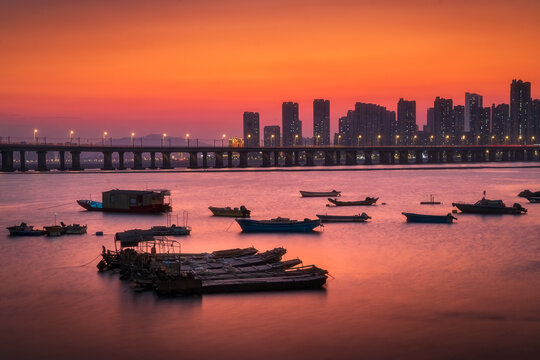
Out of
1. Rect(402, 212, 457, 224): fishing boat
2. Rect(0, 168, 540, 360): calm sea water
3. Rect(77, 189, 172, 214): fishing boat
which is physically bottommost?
Rect(0, 168, 540, 360): calm sea water

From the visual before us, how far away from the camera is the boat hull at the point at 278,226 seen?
59219 mm

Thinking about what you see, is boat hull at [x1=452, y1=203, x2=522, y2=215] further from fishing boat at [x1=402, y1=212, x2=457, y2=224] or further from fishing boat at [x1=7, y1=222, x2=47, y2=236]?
fishing boat at [x1=7, y1=222, x2=47, y2=236]

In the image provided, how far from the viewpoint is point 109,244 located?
53469mm

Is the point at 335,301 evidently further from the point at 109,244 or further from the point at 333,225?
the point at 333,225

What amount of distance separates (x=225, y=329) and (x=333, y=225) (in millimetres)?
38635

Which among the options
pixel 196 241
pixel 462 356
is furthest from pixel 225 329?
pixel 196 241

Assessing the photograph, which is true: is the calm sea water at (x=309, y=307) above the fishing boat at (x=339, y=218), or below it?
below

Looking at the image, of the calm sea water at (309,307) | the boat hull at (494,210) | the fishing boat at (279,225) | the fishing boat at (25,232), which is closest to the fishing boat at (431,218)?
the boat hull at (494,210)

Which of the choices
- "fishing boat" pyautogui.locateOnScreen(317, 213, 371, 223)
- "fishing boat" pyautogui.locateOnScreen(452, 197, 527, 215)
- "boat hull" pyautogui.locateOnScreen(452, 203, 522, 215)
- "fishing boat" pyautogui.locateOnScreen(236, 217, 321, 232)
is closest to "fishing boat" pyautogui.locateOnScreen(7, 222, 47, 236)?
"fishing boat" pyautogui.locateOnScreen(236, 217, 321, 232)

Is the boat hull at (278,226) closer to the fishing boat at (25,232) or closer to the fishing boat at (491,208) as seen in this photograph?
the fishing boat at (25,232)

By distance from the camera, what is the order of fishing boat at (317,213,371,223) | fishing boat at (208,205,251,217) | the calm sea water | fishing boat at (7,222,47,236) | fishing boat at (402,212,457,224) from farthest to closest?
fishing boat at (208,205,251,217) → fishing boat at (317,213,371,223) → fishing boat at (402,212,457,224) → fishing boat at (7,222,47,236) → the calm sea water

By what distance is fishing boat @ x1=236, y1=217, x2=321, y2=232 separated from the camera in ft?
194

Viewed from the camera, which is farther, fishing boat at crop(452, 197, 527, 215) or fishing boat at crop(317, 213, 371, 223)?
fishing boat at crop(452, 197, 527, 215)

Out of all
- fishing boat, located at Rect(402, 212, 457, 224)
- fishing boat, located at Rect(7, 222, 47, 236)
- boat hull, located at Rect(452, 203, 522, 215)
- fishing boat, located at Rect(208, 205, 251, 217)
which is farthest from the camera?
boat hull, located at Rect(452, 203, 522, 215)
